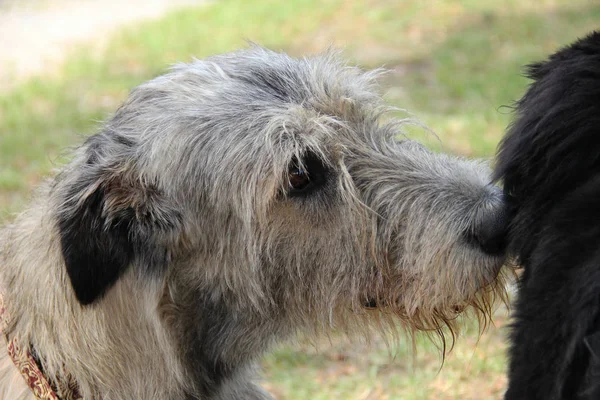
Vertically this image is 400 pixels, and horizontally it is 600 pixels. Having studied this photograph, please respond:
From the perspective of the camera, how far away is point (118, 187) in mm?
3529

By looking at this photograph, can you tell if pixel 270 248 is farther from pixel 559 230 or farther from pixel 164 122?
pixel 559 230

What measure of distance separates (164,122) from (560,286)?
1744 millimetres

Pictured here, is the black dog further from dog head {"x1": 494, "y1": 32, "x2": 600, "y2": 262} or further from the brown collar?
the brown collar

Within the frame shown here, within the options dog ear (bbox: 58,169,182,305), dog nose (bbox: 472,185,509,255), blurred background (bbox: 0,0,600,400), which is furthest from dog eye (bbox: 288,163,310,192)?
blurred background (bbox: 0,0,600,400)

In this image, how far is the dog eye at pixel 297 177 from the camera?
3.50m

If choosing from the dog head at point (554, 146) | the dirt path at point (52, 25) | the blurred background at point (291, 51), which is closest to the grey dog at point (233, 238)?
the dog head at point (554, 146)

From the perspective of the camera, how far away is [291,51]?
1148 cm

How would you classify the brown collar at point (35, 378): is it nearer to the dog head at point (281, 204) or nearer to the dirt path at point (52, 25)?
the dog head at point (281, 204)

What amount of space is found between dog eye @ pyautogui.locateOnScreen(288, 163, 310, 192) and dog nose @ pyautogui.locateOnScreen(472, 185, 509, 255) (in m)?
0.71

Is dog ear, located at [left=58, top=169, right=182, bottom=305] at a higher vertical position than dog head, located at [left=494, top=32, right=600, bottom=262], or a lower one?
lower

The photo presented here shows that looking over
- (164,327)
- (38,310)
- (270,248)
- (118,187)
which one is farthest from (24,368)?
(270,248)

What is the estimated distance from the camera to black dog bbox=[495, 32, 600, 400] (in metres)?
2.61

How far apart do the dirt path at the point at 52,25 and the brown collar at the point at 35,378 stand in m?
8.37

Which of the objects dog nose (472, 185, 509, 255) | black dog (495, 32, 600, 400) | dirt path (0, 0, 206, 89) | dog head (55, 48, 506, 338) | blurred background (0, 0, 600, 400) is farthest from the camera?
dirt path (0, 0, 206, 89)
